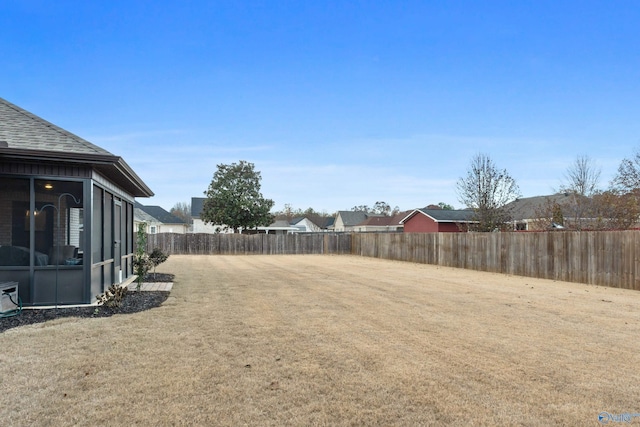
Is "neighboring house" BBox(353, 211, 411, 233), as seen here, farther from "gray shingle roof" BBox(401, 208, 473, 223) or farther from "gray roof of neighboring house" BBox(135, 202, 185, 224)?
"gray roof of neighboring house" BBox(135, 202, 185, 224)

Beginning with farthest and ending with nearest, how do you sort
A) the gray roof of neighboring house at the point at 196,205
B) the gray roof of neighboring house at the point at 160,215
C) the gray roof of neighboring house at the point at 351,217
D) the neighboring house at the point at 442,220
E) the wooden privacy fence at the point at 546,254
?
the gray roof of neighboring house at the point at 351,217
the gray roof of neighboring house at the point at 196,205
the gray roof of neighboring house at the point at 160,215
the neighboring house at the point at 442,220
the wooden privacy fence at the point at 546,254

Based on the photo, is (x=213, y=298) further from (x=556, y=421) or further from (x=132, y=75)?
(x=132, y=75)

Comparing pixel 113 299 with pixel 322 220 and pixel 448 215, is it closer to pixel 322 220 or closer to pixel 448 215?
pixel 448 215

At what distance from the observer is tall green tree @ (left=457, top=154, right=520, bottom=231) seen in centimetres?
2425

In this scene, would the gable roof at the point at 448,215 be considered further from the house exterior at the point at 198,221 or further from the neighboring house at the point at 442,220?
the house exterior at the point at 198,221

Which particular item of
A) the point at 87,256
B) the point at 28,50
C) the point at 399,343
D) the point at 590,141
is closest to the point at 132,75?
the point at 28,50

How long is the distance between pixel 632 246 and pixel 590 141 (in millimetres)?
12617

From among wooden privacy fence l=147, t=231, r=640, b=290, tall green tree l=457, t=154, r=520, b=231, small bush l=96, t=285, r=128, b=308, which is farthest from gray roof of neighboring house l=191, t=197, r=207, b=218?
small bush l=96, t=285, r=128, b=308

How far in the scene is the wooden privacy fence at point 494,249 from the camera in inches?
452

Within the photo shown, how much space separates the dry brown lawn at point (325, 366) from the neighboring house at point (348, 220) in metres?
55.0

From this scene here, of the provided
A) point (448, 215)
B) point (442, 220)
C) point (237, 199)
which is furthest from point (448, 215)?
point (237, 199)

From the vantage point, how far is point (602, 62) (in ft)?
45.5

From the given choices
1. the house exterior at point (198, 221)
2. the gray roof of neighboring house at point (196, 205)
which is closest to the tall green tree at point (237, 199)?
the house exterior at point (198, 221)

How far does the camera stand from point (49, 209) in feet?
25.5
